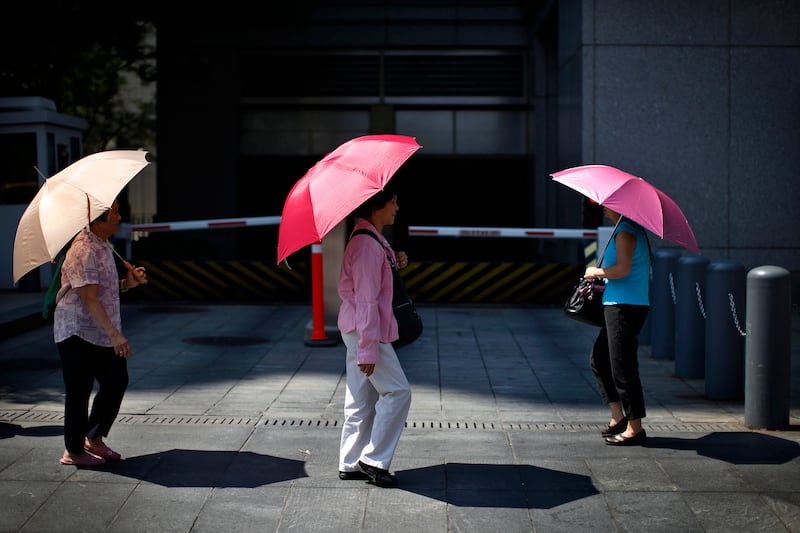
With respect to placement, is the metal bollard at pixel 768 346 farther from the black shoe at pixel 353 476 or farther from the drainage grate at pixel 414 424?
the black shoe at pixel 353 476

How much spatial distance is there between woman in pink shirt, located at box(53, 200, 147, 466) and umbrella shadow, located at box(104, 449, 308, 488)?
0.95 feet

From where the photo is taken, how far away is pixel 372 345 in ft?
18.7

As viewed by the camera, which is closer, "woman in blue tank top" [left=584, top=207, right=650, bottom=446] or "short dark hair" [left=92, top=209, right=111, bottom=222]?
"short dark hair" [left=92, top=209, right=111, bottom=222]

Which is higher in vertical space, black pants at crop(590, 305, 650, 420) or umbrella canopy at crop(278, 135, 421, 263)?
umbrella canopy at crop(278, 135, 421, 263)

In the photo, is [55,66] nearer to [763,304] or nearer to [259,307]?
[259,307]

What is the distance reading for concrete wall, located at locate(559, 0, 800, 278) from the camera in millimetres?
16219

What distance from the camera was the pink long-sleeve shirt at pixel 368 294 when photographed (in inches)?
225

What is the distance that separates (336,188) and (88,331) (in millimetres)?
1839

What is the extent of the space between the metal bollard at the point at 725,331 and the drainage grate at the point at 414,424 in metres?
0.94

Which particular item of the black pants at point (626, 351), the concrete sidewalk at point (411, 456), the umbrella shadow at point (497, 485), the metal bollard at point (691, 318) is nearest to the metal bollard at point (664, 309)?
the concrete sidewalk at point (411, 456)

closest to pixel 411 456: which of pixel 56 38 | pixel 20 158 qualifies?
pixel 20 158

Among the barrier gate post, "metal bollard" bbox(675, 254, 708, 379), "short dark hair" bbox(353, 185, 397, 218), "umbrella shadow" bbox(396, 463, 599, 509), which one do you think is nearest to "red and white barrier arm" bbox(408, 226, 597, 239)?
the barrier gate post

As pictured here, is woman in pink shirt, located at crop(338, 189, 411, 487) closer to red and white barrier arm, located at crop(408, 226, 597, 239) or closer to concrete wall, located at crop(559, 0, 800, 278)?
red and white barrier arm, located at crop(408, 226, 597, 239)

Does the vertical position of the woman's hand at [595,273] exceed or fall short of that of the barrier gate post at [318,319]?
it exceeds it
